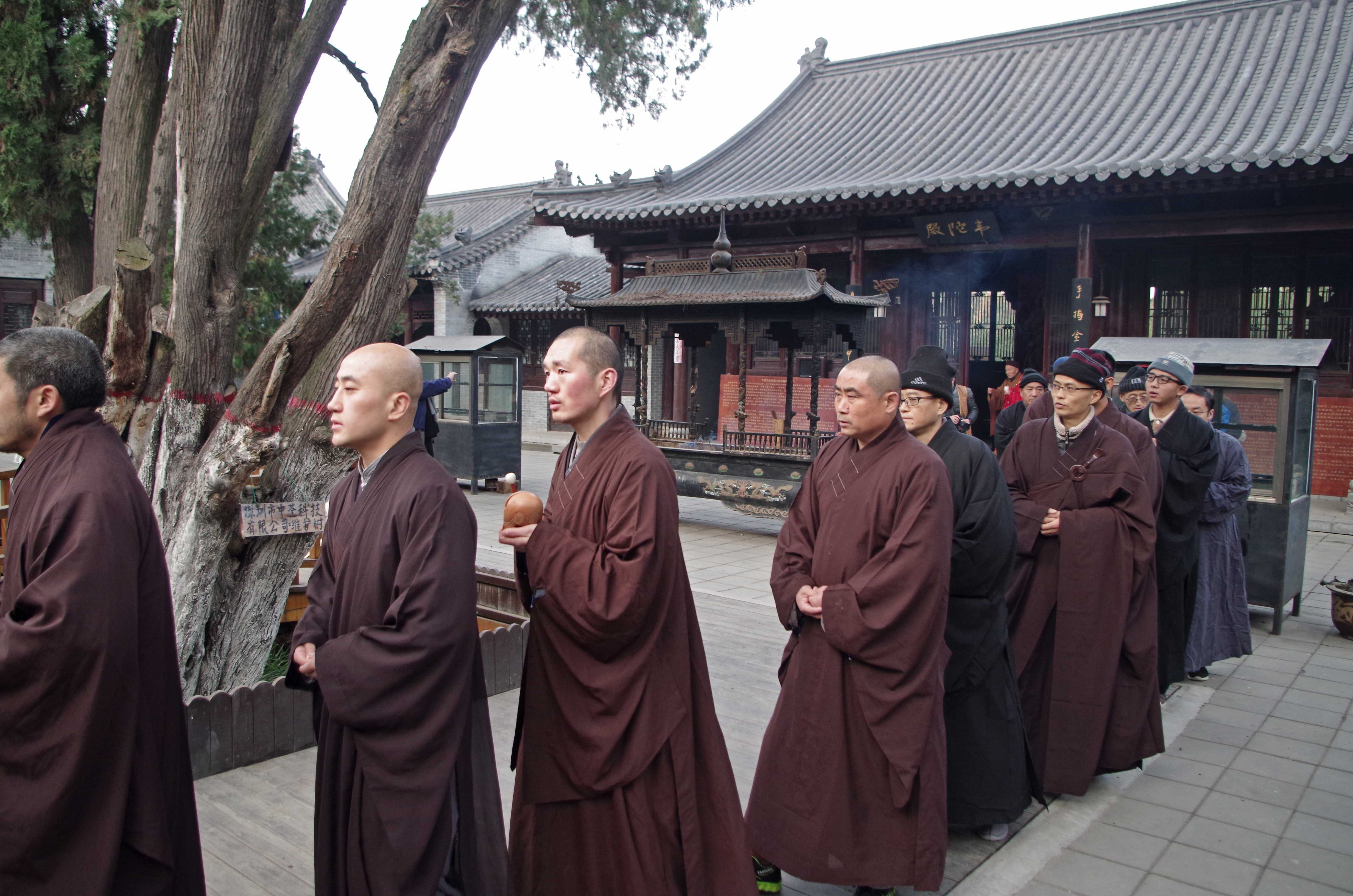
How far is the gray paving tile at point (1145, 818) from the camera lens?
11.1 ft

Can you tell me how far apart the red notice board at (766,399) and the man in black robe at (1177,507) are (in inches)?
303

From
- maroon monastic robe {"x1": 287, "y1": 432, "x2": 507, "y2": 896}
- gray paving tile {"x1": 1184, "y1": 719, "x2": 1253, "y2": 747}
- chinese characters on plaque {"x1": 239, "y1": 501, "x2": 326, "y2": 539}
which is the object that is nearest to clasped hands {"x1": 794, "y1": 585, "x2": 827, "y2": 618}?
maroon monastic robe {"x1": 287, "y1": 432, "x2": 507, "y2": 896}

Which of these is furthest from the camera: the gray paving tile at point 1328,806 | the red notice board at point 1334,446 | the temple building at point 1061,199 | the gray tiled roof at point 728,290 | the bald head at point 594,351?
the red notice board at point 1334,446

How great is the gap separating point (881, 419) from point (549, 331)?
53.8ft

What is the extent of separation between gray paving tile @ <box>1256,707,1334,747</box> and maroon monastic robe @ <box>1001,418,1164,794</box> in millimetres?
1035

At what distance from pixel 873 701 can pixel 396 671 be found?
1356mm

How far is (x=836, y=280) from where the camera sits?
1295cm

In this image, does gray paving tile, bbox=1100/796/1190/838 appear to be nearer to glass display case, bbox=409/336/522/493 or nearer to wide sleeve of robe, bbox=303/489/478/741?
wide sleeve of robe, bbox=303/489/478/741

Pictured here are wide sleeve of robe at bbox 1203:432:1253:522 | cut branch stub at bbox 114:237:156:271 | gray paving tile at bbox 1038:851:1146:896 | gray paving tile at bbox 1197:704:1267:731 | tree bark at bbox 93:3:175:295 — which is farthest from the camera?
tree bark at bbox 93:3:175:295

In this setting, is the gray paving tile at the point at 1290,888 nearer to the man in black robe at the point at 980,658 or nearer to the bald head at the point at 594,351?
the man in black robe at the point at 980,658

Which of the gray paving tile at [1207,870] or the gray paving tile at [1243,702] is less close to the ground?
the gray paving tile at [1207,870]

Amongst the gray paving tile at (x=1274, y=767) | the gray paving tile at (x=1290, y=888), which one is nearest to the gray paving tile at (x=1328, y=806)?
the gray paving tile at (x=1274, y=767)

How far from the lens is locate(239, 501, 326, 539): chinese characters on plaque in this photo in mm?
3809

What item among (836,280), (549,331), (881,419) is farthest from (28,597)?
(549,331)
